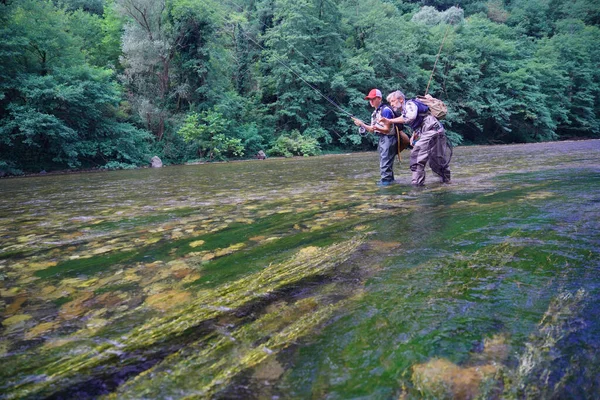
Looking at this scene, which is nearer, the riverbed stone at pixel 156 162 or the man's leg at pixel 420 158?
the man's leg at pixel 420 158

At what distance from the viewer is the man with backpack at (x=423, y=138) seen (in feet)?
21.9

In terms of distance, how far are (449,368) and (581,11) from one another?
271 ft

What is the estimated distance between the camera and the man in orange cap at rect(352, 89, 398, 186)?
7008 mm

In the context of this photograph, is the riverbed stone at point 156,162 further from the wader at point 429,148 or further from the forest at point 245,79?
the wader at point 429,148

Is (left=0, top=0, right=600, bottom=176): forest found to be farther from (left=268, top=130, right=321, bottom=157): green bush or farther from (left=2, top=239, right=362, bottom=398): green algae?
(left=2, top=239, right=362, bottom=398): green algae

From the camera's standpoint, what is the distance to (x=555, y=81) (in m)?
40.0

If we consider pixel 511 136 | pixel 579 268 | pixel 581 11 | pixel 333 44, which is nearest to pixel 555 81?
pixel 511 136

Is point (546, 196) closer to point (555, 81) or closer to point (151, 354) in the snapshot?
point (151, 354)

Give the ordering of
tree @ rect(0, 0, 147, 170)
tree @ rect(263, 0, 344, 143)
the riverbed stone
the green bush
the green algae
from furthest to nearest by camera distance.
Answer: tree @ rect(263, 0, 344, 143) → the green bush → the riverbed stone → tree @ rect(0, 0, 147, 170) → the green algae

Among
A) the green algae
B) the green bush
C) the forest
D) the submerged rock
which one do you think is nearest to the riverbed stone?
the forest

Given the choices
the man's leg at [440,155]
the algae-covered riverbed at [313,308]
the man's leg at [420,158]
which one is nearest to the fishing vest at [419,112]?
the man's leg at [420,158]

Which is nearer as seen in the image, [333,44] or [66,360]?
Answer: [66,360]

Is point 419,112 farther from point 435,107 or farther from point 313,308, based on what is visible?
point 313,308

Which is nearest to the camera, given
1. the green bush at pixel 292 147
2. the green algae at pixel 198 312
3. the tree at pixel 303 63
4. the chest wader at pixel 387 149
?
the green algae at pixel 198 312
